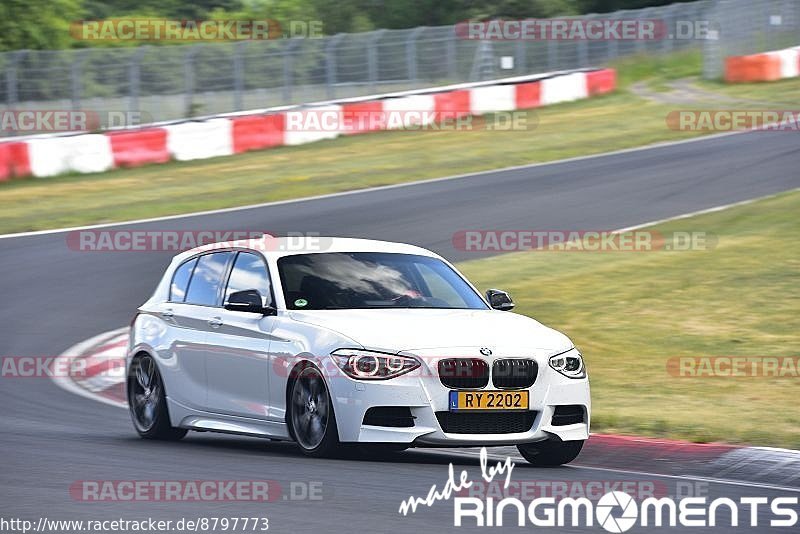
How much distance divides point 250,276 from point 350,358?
5.55ft

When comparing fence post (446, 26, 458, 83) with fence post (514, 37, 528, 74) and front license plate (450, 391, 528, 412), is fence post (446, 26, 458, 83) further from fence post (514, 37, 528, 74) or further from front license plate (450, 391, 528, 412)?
front license plate (450, 391, 528, 412)

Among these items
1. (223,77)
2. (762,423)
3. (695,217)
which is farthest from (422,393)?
(223,77)

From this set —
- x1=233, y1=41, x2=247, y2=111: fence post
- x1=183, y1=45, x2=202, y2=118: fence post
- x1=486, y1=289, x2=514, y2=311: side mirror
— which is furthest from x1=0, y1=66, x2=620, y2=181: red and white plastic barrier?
x1=486, y1=289, x2=514, y2=311: side mirror

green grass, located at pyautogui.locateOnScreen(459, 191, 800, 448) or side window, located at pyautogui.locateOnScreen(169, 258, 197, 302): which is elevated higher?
side window, located at pyautogui.locateOnScreen(169, 258, 197, 302)

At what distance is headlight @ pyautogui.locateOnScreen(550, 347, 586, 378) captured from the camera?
937 cm

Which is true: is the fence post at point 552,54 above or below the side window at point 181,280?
below

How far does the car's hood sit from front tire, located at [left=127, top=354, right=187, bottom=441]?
1788 millimetres

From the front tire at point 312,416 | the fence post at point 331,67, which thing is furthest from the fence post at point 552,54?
the front tire at point 312,416

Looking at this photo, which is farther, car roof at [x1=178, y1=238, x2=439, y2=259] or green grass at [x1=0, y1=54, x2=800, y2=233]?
green grass at [x1=0, y1=54, x2=800, y2=233]

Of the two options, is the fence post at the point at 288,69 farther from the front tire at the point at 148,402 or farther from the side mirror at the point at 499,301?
the side mirror at the point at 499,301

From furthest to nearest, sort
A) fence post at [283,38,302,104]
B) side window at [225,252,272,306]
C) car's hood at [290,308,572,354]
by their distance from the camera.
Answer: fence post at [283,38,302,104]
side window at [225,252,272,306]
car's hood at [290,308,572,354]

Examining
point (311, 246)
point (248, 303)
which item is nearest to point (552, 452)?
point (248, 303)

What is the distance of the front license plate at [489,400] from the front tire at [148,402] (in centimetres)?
280

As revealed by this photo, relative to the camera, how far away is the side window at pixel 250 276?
10.2 m
